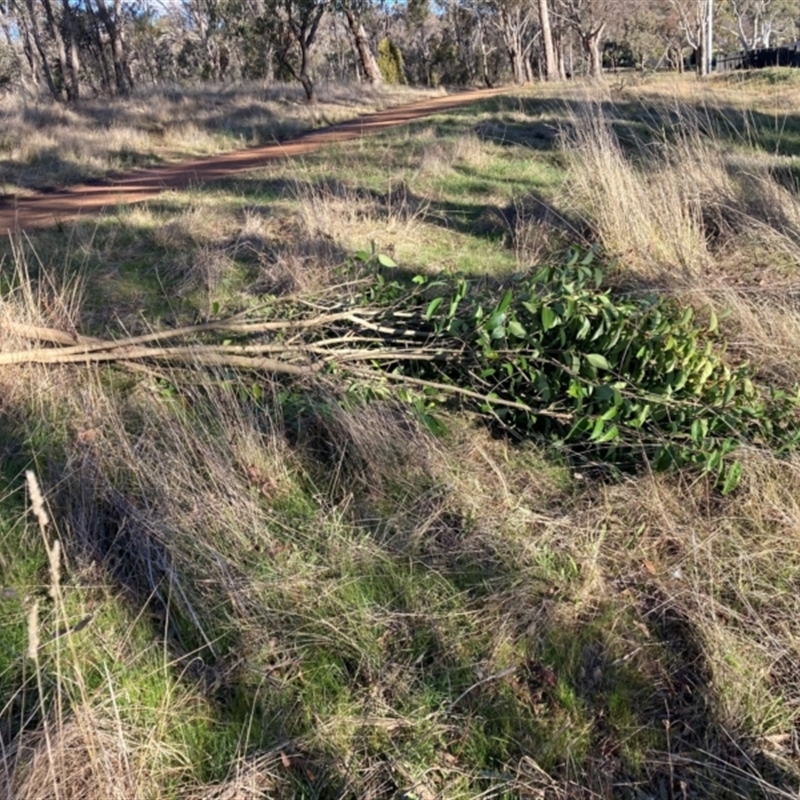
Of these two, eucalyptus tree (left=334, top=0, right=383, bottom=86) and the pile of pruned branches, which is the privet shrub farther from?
eucalyptus tree (left=334, top=0, right=383, bottom=86)

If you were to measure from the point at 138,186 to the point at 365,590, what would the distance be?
792 cm

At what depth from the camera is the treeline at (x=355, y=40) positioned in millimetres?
25188

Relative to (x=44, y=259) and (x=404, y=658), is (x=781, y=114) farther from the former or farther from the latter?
(x=404, y=658)

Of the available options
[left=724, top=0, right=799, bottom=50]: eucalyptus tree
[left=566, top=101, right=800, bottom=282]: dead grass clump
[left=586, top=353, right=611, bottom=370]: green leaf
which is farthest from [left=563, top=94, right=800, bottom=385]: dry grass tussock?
[left=724, top=0, right=799, bottom=50]: eucalyptus tree

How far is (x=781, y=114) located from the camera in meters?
9.91

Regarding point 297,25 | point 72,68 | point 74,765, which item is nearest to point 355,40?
point 297,25

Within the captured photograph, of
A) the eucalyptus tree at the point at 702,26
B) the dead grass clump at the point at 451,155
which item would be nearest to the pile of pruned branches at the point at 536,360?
the dead grass clump at the point at 451,155

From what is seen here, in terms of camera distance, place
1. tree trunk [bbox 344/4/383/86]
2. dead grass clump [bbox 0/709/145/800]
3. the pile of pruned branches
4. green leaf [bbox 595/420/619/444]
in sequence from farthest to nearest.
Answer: tree trunk [bbox 344/4/383/86] → the pile of pruned branches → green leaf [bbox 595/420/619/444] → dead grass clump [bbox 0/709/145/800]

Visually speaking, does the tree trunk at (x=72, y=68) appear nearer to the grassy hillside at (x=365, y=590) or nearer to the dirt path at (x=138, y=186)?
the dirt path at (x=138, y=186)

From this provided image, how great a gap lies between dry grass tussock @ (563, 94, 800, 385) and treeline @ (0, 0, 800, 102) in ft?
53.9

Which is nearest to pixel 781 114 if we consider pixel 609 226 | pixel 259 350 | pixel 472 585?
pixel 609 226

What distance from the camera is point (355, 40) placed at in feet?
87.4

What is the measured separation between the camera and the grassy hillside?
1845 mm

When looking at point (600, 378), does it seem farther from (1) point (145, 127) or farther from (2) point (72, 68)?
(2) point (72, 68)
